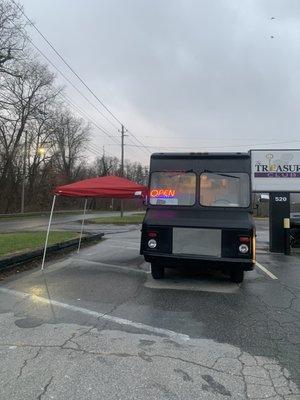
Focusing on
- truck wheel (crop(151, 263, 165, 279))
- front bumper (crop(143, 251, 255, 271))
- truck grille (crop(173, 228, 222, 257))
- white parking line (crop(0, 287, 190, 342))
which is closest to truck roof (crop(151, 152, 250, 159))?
truck grille (crop(173, 228, 222, 257))

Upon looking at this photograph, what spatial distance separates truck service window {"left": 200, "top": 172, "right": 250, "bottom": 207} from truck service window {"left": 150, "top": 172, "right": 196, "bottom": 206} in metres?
0.25

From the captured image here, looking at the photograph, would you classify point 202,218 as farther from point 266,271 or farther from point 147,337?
point 147,337

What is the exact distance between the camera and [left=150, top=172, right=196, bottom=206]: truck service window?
10.6m

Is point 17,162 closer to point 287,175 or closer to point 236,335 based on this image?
point 287,175

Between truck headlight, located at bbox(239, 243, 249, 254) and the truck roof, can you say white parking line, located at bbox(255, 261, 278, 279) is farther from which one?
the truck roof

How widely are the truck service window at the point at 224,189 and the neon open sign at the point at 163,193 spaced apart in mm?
663

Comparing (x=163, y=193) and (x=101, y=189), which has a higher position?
(x=101, y=189)

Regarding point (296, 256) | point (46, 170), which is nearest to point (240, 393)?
point (296, 256)

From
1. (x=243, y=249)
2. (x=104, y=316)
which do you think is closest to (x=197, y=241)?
(x=243, y=249)

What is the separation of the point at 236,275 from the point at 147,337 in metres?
4.52

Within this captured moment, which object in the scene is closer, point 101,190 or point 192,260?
point 192,260

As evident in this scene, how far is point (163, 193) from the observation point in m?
10.7

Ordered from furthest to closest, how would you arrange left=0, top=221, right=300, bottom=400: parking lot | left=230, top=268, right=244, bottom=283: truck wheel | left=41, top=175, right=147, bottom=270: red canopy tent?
left=41, top=175, right=147, bottom=270: red canopy tent
left=230, top=268, right=244, bottom=283: truck wheel
left=0, top=221, right=300, bottom=400: parking lot

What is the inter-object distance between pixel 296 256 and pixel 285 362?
1160cm
